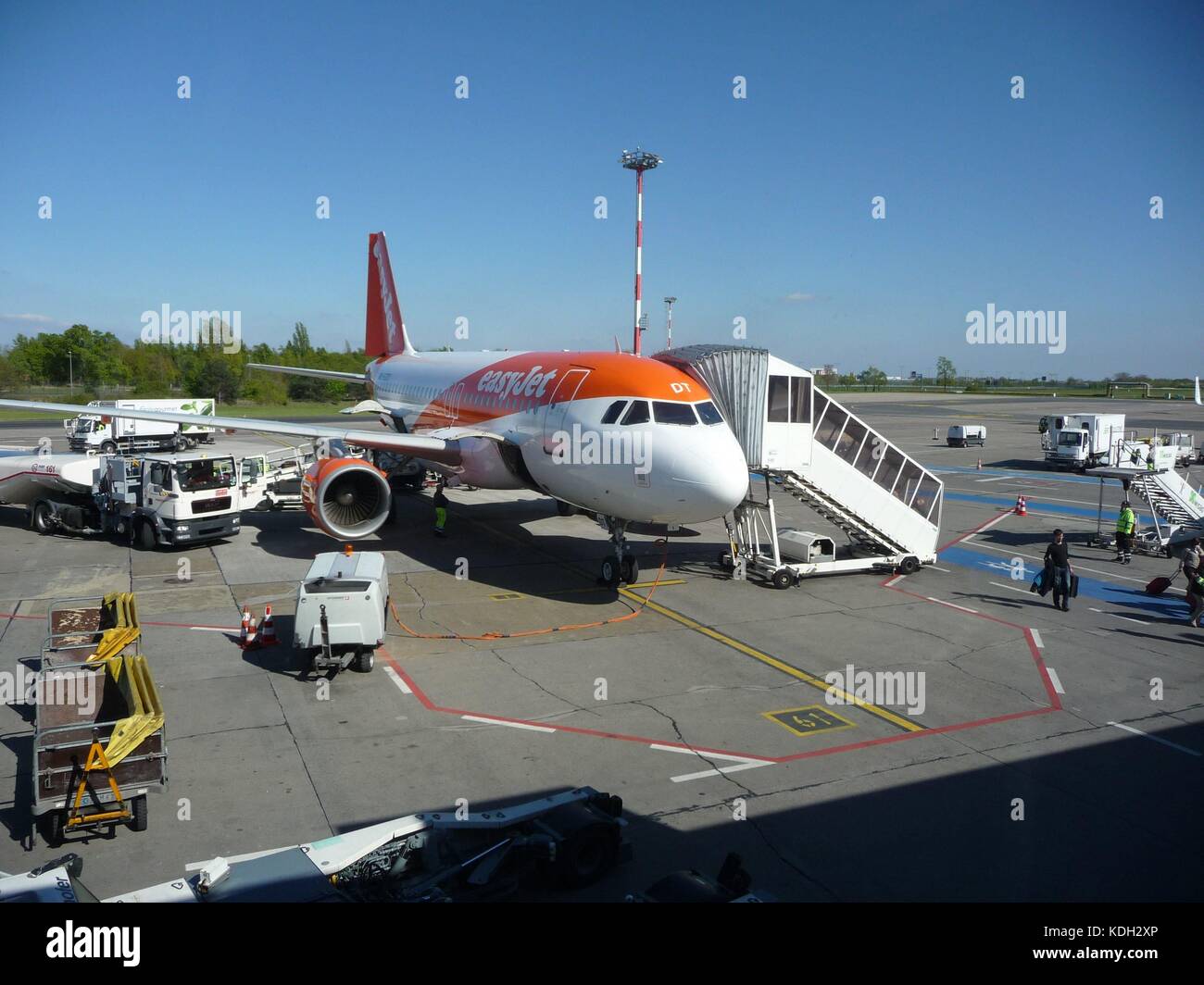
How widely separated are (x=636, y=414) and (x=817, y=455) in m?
5.89

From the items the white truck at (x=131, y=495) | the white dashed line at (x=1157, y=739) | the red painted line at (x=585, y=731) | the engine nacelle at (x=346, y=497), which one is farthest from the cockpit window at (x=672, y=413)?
the white truck at (x=131, y=495)

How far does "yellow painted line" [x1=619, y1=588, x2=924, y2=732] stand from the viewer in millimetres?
12359

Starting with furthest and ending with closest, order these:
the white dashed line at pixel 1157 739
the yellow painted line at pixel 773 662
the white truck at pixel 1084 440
→ the white truck at pixel 1084 440
the yellow painted line at pixel 773 662
the white dashed line at pixel 1157 739

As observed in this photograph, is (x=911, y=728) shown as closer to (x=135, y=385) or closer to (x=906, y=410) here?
(x=906, y=410)

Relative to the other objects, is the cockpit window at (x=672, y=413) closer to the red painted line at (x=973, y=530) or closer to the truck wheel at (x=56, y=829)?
the truck wheel at (x=56, y=829)

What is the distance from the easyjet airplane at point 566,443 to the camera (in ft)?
54.2

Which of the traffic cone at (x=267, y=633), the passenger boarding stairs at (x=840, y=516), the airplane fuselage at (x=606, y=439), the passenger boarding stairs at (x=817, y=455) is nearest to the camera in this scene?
the traffic cone at (x=267, y=633)

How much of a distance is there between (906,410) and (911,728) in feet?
330

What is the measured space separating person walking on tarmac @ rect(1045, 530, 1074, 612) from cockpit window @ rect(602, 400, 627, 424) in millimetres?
9837

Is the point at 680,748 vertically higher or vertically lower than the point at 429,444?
lower

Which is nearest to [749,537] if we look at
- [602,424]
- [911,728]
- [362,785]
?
[602,424]

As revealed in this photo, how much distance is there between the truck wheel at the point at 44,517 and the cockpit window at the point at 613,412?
1876cm

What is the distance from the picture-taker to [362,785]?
9883 mm

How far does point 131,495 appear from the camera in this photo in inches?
939
